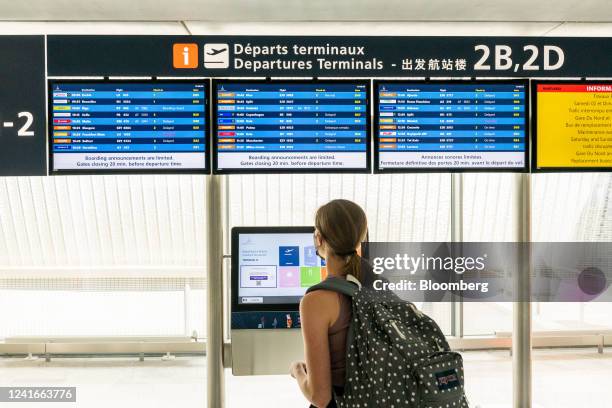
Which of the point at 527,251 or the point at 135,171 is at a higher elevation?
the point at 135,171

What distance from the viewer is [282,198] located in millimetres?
7652

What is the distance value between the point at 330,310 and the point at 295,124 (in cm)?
216

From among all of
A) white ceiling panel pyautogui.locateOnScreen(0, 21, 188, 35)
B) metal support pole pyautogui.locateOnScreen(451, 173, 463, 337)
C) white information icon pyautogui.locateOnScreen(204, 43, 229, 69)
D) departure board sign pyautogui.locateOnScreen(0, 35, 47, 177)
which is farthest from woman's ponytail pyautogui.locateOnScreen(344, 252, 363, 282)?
metal support pole pyautogui.locateOnScreen(451, 173, 463, 337)

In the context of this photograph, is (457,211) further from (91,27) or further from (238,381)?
(91,27)

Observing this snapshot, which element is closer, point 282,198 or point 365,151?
point 365,151

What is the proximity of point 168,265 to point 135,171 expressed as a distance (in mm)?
4317

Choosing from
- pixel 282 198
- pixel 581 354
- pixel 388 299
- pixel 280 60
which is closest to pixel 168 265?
pixel 282 198

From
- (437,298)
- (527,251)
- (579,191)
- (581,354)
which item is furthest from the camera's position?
(579,191)

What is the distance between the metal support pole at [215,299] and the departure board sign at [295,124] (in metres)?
0.36

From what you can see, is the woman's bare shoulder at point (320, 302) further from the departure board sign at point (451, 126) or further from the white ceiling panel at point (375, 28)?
the white ceiling panel at point (375, 28)

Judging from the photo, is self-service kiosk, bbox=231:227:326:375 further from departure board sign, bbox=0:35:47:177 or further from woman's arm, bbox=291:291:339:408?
woman's arm, bbox=291:291:339:408

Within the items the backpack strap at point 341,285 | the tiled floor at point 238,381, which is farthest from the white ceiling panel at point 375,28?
the tiled floor at point 238,381

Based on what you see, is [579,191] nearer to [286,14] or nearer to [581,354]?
[581,354]

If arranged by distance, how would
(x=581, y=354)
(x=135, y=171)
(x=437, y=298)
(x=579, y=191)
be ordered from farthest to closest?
(x=579, y=191), (x=437, y=298), (x=581, y=354), (x=135, y=171)
